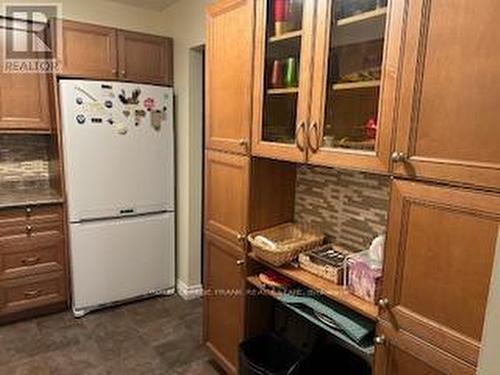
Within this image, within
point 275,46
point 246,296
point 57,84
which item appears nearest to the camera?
point 275,46

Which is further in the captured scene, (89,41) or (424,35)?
(89,41)

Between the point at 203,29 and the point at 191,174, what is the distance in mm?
1051

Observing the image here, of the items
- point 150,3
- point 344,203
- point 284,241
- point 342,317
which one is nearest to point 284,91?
point 344,203

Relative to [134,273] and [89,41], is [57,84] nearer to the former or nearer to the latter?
[89,41]

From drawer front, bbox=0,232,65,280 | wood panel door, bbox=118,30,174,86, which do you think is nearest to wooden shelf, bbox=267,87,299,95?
wood panel door, bbox=118,30,174,86

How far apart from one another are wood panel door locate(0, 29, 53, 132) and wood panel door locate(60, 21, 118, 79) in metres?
0.23

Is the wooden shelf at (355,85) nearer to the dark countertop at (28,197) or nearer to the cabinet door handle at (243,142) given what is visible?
the cabinet door handle at (243,142)

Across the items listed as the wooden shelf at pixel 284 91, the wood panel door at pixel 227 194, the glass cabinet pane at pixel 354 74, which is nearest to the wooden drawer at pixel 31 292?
the wood panel door at pixel 227 194

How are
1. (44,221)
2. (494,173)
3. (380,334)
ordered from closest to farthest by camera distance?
(494,173)
(380,334)
(44,221)

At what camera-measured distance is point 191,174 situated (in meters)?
2.91

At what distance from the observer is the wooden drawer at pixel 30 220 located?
8.08ft

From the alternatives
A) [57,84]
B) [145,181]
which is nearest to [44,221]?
[145,181]

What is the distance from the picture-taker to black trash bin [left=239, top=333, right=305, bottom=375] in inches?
68.9

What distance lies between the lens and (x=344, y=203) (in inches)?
69.3
